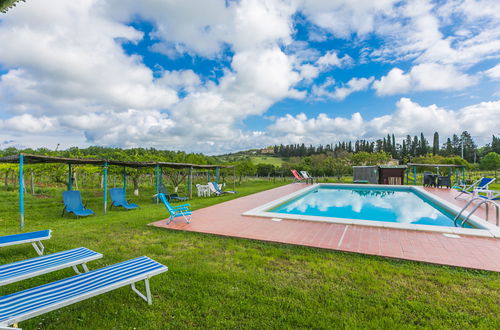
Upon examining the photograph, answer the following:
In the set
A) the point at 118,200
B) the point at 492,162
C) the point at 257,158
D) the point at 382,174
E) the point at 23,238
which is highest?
the point at 257,158

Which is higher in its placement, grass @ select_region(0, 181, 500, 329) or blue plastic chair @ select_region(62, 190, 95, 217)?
blue plastic chair @ select_region(62, 190, 95, 217)

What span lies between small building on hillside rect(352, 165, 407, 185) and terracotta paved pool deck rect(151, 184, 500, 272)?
48.0 feet

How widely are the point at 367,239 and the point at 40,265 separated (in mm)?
4930

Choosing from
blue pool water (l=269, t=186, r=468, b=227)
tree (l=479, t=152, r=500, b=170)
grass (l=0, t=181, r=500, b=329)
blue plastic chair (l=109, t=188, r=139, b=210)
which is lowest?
blue pool water (l=269, t=186, r=468, b=227)

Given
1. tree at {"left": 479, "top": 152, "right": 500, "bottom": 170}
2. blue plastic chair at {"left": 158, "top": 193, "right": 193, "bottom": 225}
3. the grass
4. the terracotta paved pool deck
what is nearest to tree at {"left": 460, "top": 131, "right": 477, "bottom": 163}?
tree at {"left": 479, "top": 152, "right": 500, "bottom": 170}

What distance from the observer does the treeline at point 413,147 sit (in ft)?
207

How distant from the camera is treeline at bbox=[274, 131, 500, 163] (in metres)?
63.2

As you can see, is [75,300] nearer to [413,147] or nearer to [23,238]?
[23,238]

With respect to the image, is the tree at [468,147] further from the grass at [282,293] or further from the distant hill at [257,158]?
the grass at [282,293]

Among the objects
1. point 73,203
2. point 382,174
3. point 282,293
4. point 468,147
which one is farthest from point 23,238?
point 468,147

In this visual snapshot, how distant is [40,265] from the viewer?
2.61m

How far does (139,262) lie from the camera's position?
267 centimetres

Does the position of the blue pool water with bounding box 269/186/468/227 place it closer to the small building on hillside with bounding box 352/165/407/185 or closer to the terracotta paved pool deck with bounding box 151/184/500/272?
the terracotta paved pool deck with bounding box 151/184/500/272

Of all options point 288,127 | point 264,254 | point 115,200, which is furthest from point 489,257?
point 288,127
